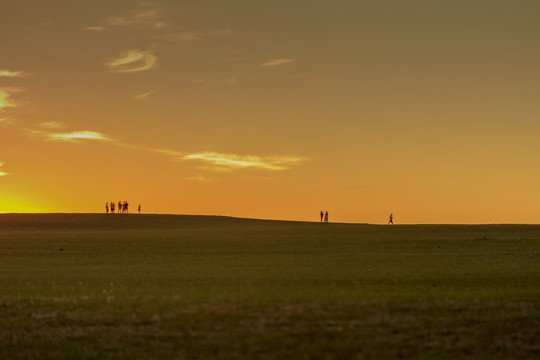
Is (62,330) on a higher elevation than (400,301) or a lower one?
lower

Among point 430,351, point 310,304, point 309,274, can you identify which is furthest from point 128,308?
point 309,274

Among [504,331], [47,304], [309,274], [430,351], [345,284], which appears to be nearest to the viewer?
[430,351]

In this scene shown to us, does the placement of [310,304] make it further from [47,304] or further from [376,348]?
[47,304]

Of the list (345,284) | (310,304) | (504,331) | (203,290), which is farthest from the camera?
(345,284)

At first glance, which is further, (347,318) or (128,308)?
(128,308)

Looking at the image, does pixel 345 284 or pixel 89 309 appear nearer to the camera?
pixel 89 309

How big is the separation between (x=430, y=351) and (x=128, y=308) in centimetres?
746

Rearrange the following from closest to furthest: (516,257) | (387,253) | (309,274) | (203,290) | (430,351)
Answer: (430,351)
(203,290)
(309,274)
(516,257)
(387,253)

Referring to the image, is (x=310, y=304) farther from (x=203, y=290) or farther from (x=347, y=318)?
(x=203, y=290)

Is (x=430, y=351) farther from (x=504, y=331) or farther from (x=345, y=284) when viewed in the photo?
(x=345, y=284)

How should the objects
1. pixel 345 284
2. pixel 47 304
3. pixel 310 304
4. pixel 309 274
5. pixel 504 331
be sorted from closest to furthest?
pixel 504 331 → pixel 310 304 → pixel 47 304 → pixel 345 284 → pixel 309 274

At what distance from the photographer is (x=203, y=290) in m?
20.7

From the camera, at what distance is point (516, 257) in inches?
1369

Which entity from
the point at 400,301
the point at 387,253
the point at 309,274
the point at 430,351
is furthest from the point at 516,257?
the point at 430,351
